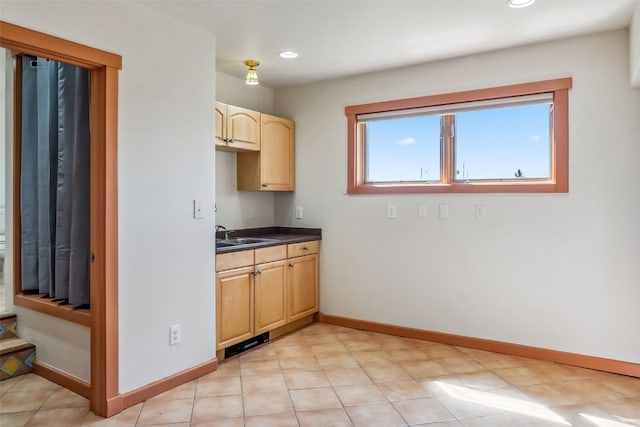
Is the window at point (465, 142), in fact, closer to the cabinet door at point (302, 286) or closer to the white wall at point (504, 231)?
the white wall at point (504, 231)

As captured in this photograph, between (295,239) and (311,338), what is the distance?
878 mm

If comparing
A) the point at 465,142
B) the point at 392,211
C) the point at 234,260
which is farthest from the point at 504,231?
the point at 234,260

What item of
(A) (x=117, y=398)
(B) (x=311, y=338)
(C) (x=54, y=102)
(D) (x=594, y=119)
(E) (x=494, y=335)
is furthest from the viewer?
(B) (x=311, y=338)

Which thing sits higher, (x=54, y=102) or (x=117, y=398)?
(x=54, y=102)

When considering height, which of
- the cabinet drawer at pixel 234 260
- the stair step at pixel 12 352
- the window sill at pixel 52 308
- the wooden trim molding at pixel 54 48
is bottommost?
the stair step at pixel 12 352

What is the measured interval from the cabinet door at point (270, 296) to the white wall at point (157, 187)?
511mm

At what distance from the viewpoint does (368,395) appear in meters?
2.66

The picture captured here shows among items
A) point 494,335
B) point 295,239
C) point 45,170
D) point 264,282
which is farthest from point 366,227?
point 45,170

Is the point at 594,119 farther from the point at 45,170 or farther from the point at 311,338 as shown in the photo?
the point at 45,170

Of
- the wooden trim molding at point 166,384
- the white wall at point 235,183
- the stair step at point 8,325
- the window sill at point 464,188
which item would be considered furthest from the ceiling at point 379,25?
the stair step at point 8,325

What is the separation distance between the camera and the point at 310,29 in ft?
9.52

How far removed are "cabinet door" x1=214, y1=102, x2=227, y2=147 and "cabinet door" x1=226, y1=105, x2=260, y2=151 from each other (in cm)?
4

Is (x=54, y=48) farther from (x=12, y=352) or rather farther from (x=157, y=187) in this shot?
(x=12, y=352)

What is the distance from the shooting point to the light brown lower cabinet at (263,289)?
10.5ft
